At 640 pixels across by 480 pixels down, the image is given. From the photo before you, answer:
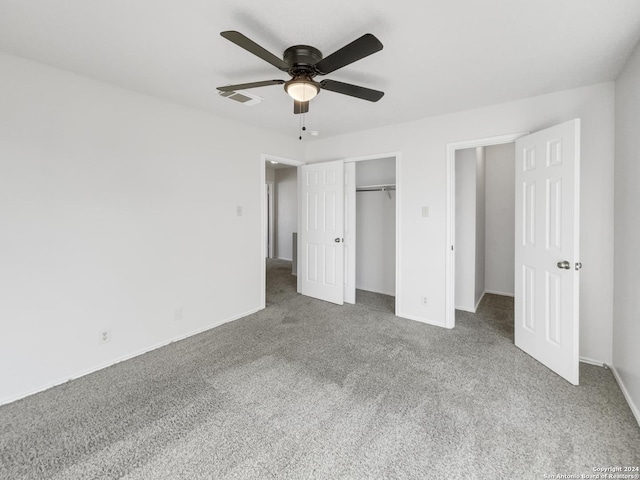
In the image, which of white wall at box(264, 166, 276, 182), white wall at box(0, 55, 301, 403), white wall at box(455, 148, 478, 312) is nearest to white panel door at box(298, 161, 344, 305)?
white wall at box(0, 55, 301, 403)

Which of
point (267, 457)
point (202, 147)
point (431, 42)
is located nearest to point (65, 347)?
point (267, 457)

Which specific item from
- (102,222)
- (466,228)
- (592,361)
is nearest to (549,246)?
(592,361)

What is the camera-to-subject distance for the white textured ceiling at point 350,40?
1687mm

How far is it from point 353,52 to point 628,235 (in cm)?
235

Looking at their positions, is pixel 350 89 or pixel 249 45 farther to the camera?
pixel 350 89

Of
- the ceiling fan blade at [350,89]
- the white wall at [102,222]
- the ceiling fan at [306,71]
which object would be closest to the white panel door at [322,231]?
the white wall at [102,222]

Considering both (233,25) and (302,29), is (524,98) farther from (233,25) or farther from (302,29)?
(233,25)

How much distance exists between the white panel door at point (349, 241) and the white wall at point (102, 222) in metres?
1.57

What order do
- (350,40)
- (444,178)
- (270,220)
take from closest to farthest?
(350,40) < (444,178) < (270,220)

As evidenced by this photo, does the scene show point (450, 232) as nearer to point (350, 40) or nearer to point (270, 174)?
point (350, 40)

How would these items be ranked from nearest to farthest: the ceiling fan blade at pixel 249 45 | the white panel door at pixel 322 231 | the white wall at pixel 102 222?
the ceiling fan blade at pixel 249 45
the white wall at pixel 102 222
the white panel door at pixel 322 231

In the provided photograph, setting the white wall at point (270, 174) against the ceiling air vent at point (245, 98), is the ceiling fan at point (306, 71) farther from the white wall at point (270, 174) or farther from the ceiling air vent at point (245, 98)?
the white wall at point (270, 174)

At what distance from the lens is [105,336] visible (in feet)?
8.78

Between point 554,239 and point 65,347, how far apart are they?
4116mm
